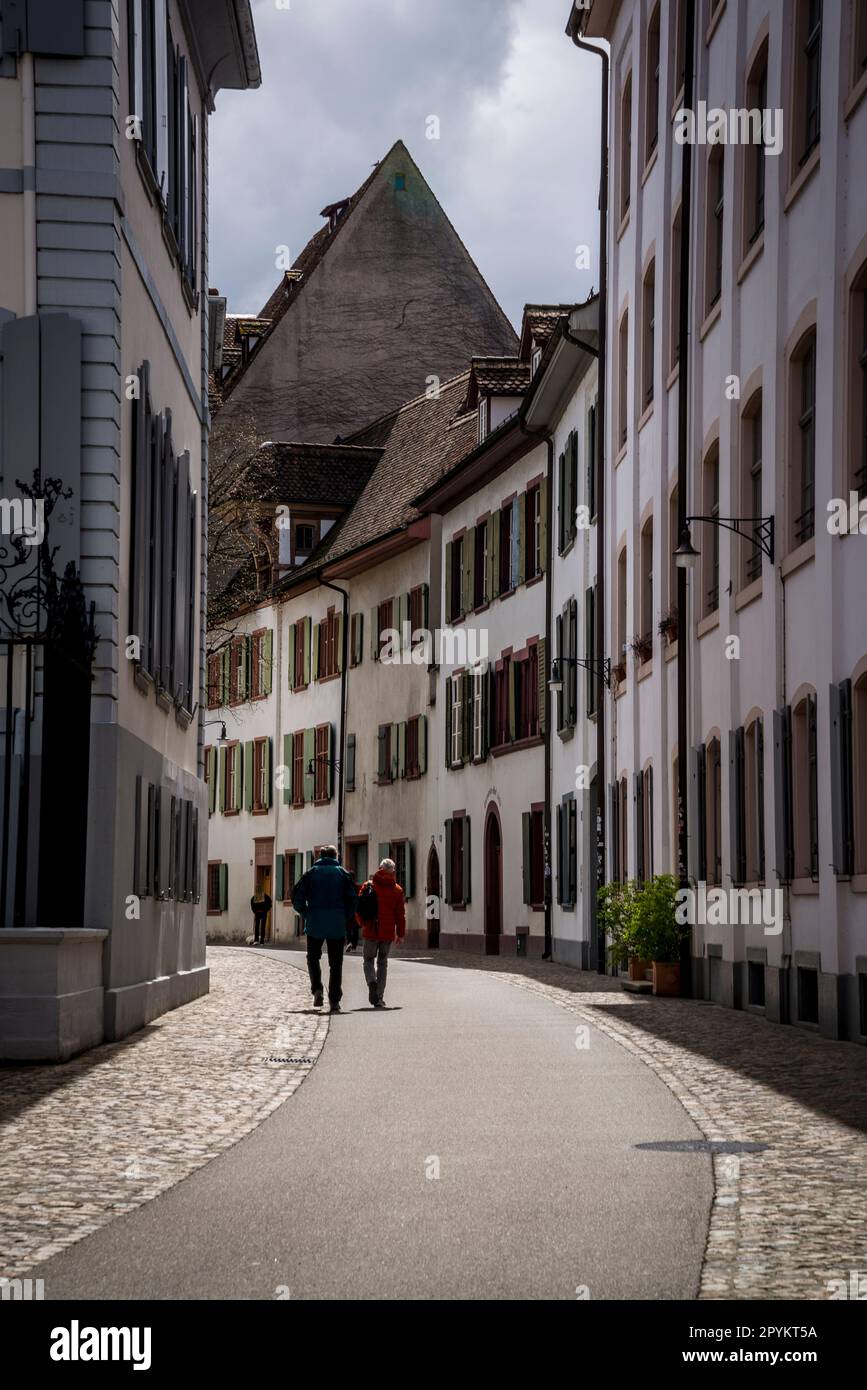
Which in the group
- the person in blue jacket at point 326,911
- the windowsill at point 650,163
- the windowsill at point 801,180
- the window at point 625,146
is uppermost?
the window at point 625,146

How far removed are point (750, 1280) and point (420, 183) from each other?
55.6 metres

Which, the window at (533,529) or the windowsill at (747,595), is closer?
the windowsill at (747,595)

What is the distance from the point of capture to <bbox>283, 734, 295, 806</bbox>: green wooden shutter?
55.6m

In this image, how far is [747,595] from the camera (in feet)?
67.7

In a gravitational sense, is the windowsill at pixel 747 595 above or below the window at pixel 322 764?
below

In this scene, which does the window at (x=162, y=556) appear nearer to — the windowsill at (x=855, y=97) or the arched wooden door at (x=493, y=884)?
the windowsill at (x=855, y=97)

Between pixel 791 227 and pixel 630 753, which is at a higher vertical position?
pixel 791 227

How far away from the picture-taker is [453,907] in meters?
43.7

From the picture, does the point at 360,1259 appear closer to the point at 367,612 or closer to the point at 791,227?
the point at 791,227

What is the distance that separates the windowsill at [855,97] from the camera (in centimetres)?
1666

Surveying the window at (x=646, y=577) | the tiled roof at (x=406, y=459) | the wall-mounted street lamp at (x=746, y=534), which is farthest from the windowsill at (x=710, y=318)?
the tiled roof at (x=406, y=459)

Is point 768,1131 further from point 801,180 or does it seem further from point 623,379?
point 623,379

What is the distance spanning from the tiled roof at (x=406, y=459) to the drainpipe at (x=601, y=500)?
46.6 feet
